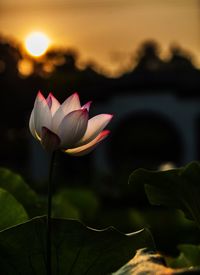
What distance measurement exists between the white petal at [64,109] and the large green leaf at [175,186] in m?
0.14

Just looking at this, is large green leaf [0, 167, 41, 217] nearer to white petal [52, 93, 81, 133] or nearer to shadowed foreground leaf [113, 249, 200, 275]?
white petal [52, 93, 81, 133]

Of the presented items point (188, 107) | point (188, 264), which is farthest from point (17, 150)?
point (188, 264)

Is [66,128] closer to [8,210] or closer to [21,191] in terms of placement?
[8,210]

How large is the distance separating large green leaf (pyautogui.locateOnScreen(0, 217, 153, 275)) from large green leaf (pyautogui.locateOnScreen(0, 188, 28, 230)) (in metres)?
0.14

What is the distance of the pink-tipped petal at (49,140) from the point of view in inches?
36.0

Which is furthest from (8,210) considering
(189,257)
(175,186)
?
(189,257)

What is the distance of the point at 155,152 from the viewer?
64.0 feet

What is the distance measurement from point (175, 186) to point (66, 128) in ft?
0.62

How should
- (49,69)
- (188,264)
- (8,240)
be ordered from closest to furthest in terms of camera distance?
1. (8,240)
2. (188,264)
3. (49,69)

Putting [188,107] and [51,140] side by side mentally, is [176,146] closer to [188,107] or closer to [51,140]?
[188,107]

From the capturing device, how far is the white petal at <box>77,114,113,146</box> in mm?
959

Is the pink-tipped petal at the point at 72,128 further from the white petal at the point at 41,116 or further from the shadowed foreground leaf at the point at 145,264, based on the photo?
the shadowed foreground leaf at the point at 145,264

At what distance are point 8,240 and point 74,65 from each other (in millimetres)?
18473

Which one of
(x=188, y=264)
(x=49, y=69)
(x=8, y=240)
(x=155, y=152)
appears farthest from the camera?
(x=155, y=152)
